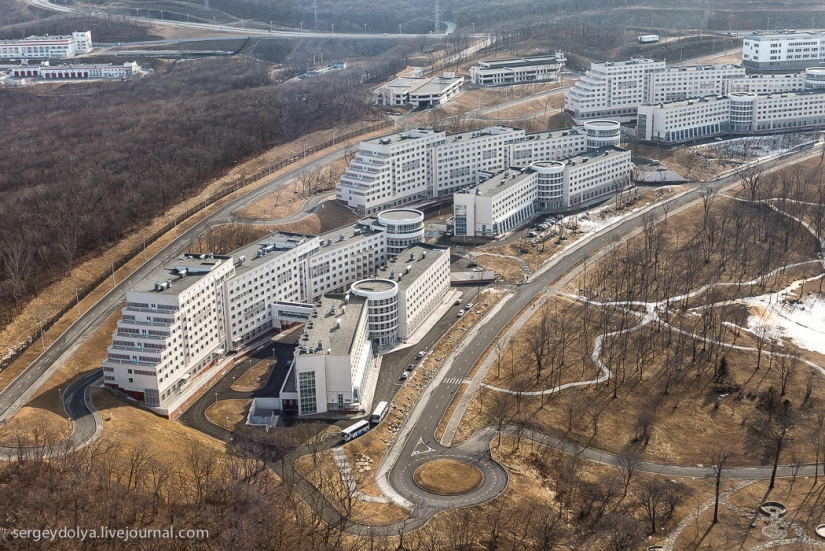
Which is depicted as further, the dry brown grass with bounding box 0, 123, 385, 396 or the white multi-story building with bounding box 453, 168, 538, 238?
the white multi-story building with bounding box 453, 168, 538, 238

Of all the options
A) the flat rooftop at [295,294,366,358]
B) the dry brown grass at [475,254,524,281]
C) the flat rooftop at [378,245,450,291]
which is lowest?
the dry brown grass at [475,254,524,281]

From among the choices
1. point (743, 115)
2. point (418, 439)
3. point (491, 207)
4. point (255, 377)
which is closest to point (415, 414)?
point (418, 439)

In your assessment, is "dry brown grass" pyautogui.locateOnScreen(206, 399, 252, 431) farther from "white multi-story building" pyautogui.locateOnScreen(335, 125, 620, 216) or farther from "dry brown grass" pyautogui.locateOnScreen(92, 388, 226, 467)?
"white multi-story building" pyautogui.locateOnScreen(335, 125, 620, 216)

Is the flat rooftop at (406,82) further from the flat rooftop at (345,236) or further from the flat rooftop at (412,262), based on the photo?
the flat rooftop at (412,262)

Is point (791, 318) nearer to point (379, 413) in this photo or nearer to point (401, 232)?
point (401, 232)

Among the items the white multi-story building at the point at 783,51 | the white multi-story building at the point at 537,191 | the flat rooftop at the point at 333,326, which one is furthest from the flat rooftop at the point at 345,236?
the white multi-story building at the point at 783,51

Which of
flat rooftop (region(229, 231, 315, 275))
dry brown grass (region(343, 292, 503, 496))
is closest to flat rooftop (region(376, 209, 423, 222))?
flat rooftop (region(229, 231, 315, 275))

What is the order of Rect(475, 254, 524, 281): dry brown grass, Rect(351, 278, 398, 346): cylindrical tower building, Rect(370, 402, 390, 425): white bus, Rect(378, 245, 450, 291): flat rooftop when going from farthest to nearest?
Rect(475, 254, 524, 281): dry brown grass → Rect(378, 245, 450, 291): flat rooftop → Rect(351, 278, 398, 346): cylindrical tower building → Rect(370, 402, 390, 425): white bus
